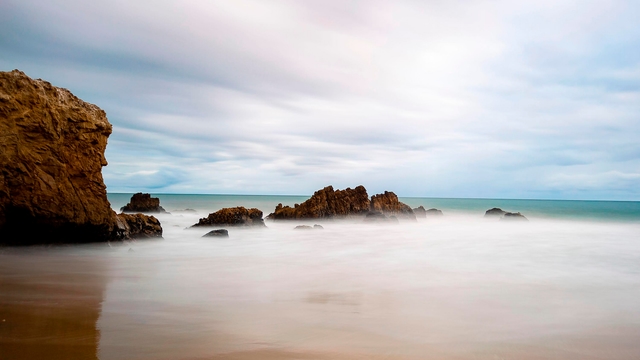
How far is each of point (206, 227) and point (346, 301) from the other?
15496 millimetres

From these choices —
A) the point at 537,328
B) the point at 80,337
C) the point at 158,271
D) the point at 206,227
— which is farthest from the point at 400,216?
the point at 80,337

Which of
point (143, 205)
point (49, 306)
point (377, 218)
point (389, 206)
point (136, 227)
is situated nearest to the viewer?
point (49, 306)

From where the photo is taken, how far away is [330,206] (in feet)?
92.1

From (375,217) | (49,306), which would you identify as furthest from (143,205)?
(49,306)

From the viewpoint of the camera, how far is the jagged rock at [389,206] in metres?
30.5

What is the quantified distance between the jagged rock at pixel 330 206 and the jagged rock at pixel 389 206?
4.07 feet

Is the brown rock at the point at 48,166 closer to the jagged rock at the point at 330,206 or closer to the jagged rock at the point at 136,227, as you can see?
the jagged rock at the point at 136,227

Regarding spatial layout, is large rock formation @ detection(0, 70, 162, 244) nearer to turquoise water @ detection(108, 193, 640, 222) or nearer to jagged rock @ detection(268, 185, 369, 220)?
jagged rock @ detection(268, 185, 369, 220)

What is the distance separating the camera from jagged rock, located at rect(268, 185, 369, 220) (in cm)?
2728

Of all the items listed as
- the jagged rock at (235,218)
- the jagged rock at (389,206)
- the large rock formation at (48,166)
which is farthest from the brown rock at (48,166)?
the jagged rock at (389,206)

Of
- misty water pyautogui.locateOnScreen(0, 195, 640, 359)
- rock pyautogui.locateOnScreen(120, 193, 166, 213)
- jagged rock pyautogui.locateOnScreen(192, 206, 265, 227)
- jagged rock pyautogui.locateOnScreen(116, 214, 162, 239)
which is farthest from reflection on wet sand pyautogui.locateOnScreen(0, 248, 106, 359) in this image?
rock pyautogui.locateOnScreen(120, 193, 166, 213)

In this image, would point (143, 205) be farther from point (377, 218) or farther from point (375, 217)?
point (377, 218)

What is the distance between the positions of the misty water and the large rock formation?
25.1 inches

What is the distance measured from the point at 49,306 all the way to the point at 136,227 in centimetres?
930
